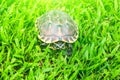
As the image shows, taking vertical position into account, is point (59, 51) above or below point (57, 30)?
below

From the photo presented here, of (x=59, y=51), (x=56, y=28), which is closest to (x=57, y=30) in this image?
(x=56, y=28)

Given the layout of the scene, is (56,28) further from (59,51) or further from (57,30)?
(59,51)

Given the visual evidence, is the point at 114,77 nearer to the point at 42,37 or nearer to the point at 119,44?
the point at 119,44

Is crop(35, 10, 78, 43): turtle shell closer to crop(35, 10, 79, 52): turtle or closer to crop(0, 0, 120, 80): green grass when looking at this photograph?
crop(35, 10, 79, 52): turtle

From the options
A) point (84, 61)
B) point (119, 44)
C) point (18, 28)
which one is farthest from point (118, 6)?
point (18, 28)

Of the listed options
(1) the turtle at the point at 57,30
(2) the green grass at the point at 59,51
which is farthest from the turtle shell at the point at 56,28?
(2) the green grass at the point at 59,51

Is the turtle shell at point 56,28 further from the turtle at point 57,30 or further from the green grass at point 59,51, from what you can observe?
the green grass at point 59,51
